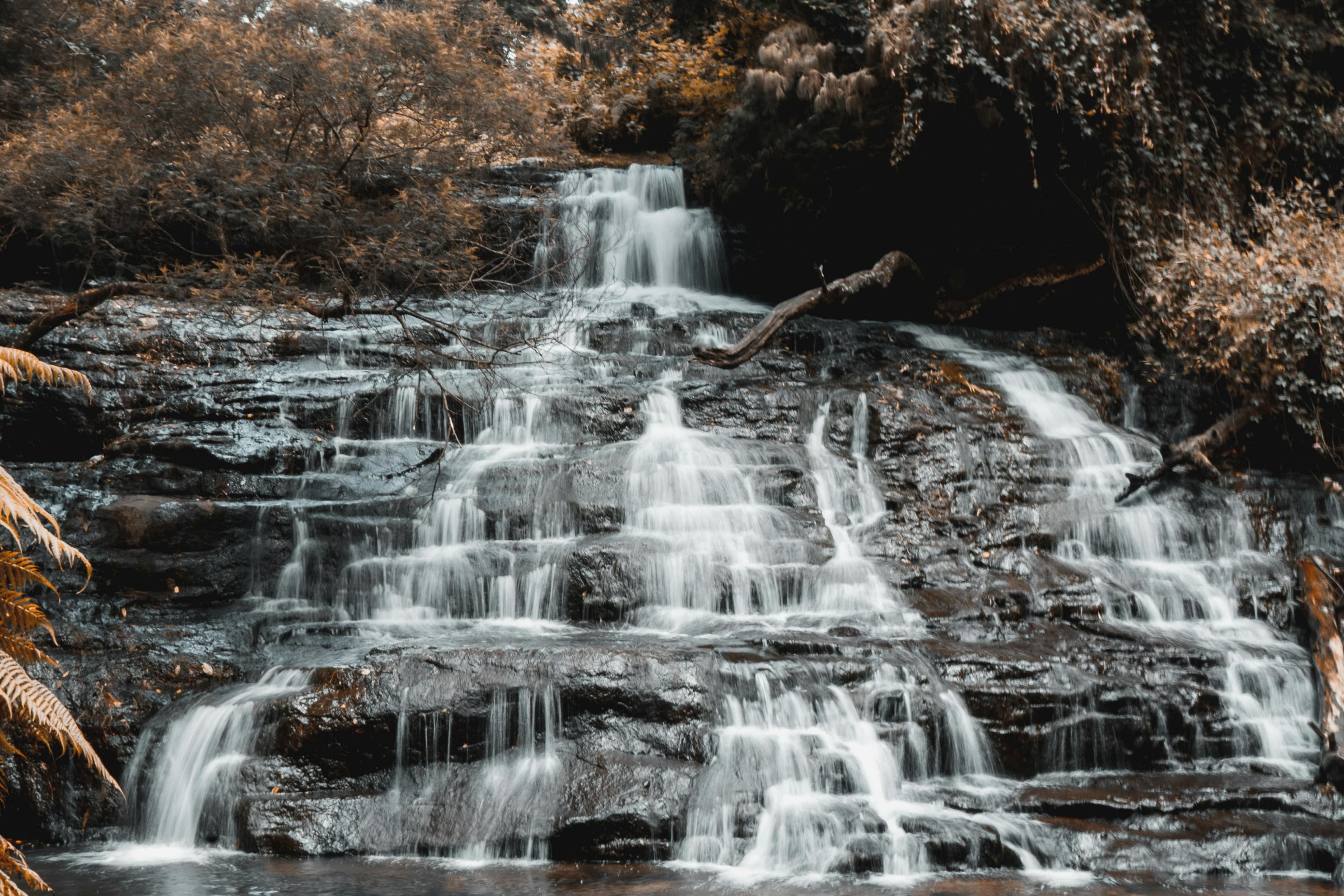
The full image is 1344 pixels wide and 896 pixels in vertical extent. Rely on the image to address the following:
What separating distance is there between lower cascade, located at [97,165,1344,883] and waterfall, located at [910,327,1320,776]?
0.10 feet

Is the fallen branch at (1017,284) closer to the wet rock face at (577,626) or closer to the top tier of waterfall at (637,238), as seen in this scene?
the wet rock face at (577,626)

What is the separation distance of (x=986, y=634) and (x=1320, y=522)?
409 centimetres

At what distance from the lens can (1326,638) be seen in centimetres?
691

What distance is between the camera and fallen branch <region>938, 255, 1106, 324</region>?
42.4 feet

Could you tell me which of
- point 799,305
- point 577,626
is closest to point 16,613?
point 577,626

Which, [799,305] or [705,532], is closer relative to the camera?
[705,532]

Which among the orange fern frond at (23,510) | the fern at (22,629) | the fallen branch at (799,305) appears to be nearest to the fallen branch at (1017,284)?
the fallen branch at (799,305)

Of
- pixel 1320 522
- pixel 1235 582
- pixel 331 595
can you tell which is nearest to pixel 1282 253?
pixel 1320 522

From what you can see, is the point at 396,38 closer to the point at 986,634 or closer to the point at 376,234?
the point at 376,234

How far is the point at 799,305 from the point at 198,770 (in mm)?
7579

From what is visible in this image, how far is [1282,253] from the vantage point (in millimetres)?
9961

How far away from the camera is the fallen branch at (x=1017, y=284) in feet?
42.4

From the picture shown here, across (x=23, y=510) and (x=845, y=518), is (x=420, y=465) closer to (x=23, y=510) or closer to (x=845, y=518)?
(x=845, y=518)

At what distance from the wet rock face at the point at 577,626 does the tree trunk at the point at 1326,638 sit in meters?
0.32
